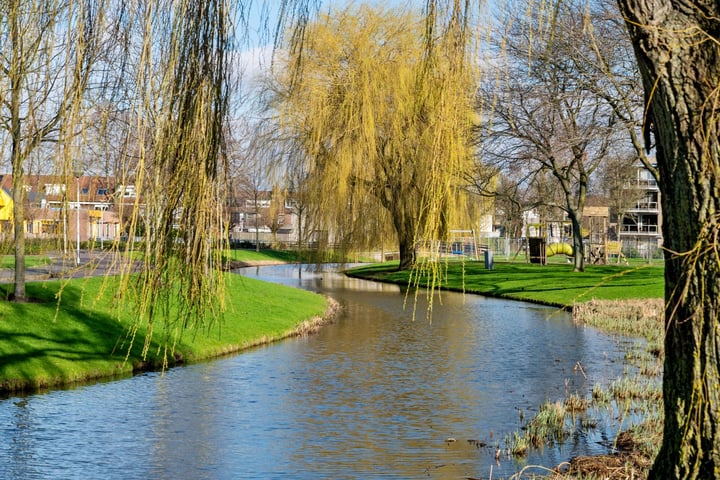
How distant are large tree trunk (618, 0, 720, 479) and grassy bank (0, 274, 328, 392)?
20.0 feet

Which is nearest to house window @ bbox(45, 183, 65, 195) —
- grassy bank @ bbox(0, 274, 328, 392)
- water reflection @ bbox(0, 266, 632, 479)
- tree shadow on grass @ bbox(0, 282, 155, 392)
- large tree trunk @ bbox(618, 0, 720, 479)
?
large tree trunk @ bbox(618, 0, 720, 479)

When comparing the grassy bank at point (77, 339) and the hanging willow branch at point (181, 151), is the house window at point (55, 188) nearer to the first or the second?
the hanging willow branch at point (181, 151)

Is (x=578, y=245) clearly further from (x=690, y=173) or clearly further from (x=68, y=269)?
(x=68, y=269)

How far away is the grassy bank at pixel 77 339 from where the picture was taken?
1162cm

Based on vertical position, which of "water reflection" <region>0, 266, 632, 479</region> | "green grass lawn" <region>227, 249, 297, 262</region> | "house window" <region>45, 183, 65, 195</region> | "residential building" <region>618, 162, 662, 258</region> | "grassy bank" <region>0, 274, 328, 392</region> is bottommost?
"water reflection" <region>0, 266, 632, 479</region>

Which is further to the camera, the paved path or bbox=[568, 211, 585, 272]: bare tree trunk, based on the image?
bbox=[568, 211, 585, 272]: bare tree trunk

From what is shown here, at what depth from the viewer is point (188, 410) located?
10.4 m

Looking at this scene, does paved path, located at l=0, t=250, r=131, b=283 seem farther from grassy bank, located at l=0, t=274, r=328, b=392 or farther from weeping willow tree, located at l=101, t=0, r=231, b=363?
grassy bank, located at l=0, t=274, r=328, b=392

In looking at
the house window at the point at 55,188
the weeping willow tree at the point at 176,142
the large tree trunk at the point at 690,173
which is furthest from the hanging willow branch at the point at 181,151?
the large tree trunk at the point at 690,173

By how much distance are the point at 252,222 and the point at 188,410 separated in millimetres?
65993

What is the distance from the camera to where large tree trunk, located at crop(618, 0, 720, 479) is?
3.61 metres

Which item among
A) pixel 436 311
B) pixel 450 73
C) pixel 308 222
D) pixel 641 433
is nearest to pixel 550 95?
pixel 436 311

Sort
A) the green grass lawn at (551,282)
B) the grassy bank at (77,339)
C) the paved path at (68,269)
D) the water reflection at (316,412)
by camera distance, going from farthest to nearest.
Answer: the green grass lawn at (551,282) → the grassy bank at (77,339) → the water reflection at (316,412) → the paved path at (68,269)

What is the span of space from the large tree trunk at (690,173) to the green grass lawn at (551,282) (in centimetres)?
1827
